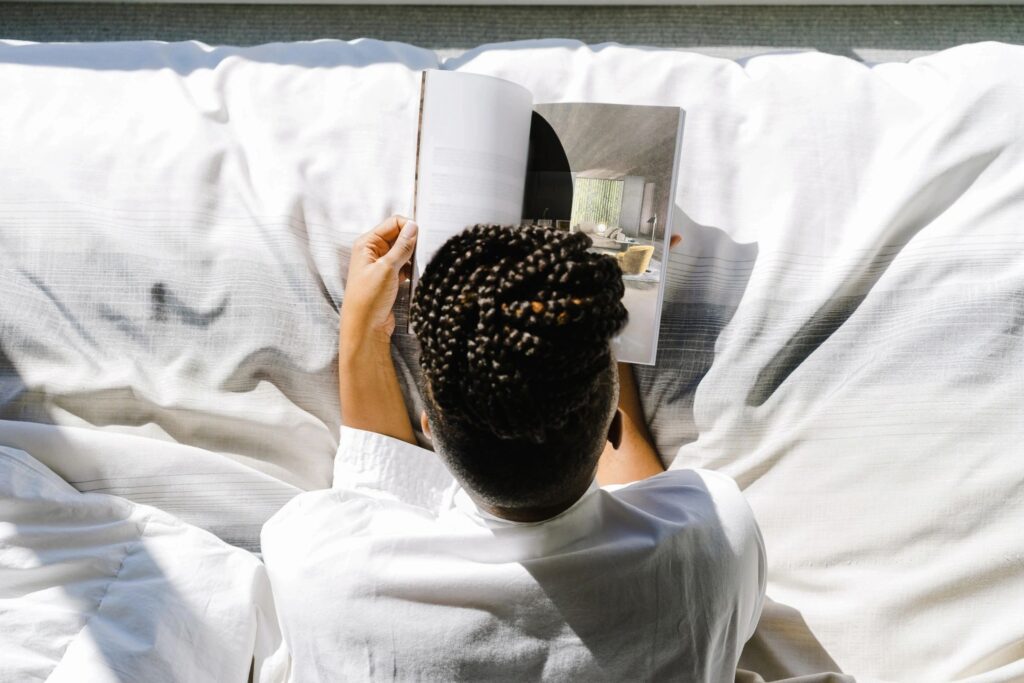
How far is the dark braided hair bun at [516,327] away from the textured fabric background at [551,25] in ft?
2.54

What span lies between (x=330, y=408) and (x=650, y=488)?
0.38 metres

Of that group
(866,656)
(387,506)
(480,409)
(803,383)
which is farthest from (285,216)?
(866,656)

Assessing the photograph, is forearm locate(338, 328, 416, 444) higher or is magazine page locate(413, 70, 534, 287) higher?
magazine page locate(413, 70, 534, 287)

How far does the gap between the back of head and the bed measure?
34 cm

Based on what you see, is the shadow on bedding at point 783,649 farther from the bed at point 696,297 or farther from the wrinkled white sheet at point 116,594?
the wrinkled white sheet at point 116,594

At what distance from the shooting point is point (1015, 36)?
3.71 feet

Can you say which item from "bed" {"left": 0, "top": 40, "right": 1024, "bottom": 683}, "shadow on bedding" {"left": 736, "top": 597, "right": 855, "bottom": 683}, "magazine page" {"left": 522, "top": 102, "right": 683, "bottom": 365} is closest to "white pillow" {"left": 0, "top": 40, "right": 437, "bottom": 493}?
"bed" {"left": 0, "top": 40, "right": 1024, "bottom": 683}

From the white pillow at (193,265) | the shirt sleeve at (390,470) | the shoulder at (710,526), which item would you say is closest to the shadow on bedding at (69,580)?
the white pillow at (193,265)

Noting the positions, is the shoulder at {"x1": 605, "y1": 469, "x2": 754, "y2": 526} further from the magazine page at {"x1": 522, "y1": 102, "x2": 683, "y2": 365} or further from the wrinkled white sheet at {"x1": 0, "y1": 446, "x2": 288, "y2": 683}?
the wrinkled white sheet at {"x1": 0, "y1": 446, "x2": 288, "y2": 683}

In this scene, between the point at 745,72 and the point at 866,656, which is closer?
the point at 866,656

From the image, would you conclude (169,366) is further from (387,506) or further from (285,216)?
(387,506)

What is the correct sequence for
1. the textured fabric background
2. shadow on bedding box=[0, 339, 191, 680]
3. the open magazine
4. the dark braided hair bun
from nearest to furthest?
the dark braided hair bun → shadow on bedding box=[0, 339, 191, 680] → the open magazine → the textured fabric background

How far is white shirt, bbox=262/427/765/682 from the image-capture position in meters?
0.61

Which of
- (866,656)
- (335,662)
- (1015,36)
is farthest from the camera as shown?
(1015,36)
